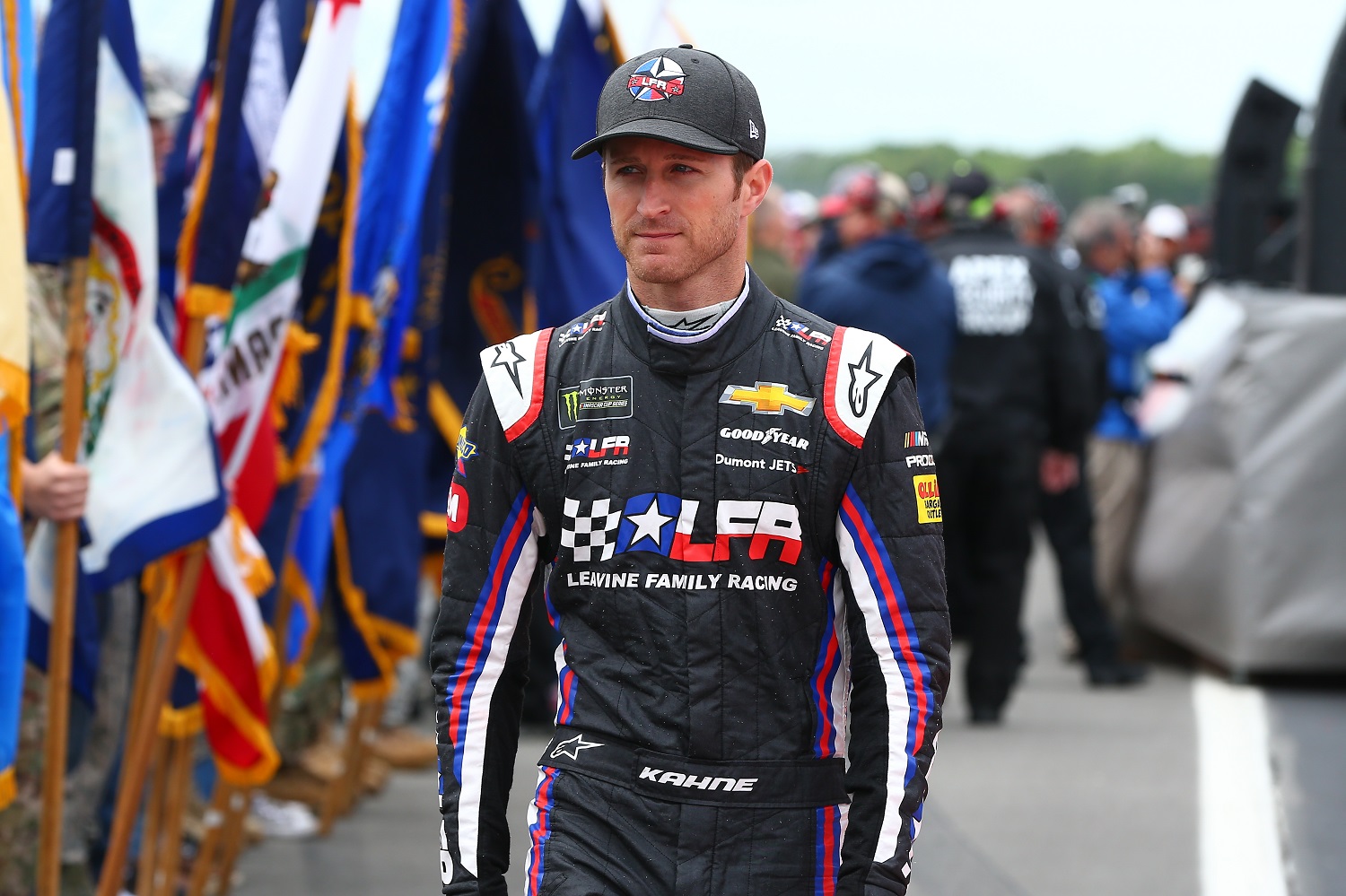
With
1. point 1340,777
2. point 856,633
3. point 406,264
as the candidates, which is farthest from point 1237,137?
point 856,633

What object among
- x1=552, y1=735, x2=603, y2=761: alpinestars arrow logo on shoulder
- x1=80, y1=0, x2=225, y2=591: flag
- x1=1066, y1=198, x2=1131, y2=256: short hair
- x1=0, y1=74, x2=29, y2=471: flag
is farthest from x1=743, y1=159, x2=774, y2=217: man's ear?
x1=1066, y1=198, x2=1131, y2=256: short hair

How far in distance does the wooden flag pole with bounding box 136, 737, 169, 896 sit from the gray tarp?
588cm

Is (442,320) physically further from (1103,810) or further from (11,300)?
(11,300)

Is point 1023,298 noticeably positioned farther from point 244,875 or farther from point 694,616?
point 694,616

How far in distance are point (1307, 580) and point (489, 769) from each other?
7417mm

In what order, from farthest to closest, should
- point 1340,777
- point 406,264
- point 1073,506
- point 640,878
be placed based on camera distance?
point 1073,506
point 1340,777
point 406,264
point 640,878

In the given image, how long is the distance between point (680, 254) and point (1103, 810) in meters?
5.11

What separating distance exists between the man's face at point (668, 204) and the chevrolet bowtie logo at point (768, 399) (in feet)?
0.64

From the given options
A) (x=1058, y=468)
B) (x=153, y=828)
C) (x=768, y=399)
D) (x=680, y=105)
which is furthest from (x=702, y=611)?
(x=1058, y=468)

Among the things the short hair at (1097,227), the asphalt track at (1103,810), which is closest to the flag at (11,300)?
the asphalt track at (1103,810)

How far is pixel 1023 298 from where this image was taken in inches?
367

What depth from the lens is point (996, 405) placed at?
925 cm

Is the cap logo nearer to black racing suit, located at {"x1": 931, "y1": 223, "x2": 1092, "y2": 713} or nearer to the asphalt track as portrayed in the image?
the asphalt track

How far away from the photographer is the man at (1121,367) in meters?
11.5
